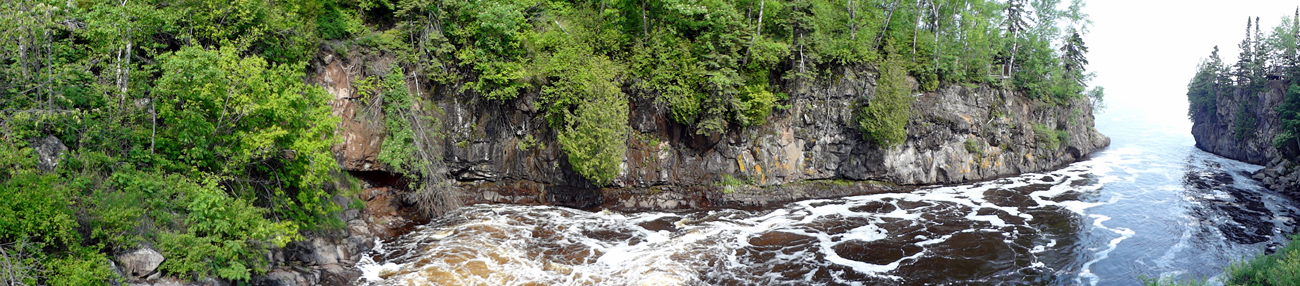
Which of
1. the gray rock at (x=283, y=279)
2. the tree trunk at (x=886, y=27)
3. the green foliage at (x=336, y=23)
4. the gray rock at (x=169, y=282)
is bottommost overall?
the gray rock at (x=283, y=279)

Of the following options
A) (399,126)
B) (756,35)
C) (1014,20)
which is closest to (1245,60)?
(1014,20)

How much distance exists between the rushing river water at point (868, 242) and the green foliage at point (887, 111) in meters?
2.98

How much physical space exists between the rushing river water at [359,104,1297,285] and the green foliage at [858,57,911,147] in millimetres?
2983

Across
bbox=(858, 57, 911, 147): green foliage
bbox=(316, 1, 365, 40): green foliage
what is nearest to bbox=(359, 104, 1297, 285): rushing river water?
bbox=(858, 57, 911, 147): green foliage

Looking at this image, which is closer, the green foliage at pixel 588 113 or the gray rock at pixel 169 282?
the gray rock at pixel 169 282

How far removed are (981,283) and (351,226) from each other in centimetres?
1852

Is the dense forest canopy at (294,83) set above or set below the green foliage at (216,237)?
above

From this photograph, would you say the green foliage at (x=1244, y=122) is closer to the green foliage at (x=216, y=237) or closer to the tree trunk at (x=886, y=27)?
the tree trunk at (x=886, y=27)

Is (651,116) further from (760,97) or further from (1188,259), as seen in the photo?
(1188,259)

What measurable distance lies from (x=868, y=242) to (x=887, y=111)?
33.5 ft

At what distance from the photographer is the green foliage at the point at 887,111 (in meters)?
27.6

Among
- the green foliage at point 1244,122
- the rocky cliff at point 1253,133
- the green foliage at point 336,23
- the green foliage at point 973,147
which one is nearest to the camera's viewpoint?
the green foliage at point 336,23

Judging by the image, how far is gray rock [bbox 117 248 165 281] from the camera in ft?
35.9

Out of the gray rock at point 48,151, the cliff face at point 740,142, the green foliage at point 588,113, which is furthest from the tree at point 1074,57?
the gray rock at point 48,151
